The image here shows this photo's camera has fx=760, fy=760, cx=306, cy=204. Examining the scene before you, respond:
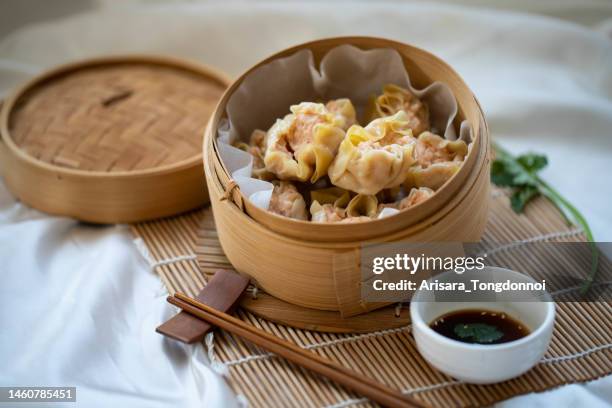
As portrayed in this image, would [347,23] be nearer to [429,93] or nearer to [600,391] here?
[429,93]

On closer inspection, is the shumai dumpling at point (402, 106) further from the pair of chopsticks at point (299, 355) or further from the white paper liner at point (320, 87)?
the pair of chopsticks at point (299, 355)

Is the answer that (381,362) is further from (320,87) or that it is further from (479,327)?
(320,87)

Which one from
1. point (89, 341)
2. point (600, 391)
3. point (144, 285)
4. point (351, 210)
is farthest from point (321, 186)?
point (600, 391)

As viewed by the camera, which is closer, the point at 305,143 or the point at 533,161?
the point at 305,143

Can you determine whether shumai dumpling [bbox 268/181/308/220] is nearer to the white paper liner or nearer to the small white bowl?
the white paper liner

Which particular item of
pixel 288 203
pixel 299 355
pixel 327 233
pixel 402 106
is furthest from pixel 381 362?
pixel 402 106
